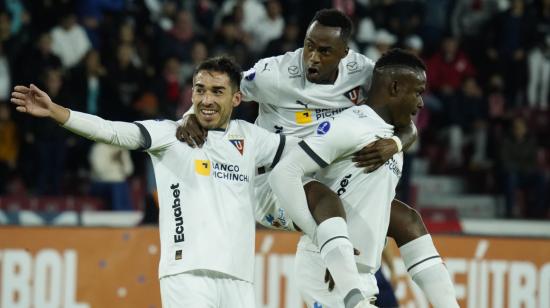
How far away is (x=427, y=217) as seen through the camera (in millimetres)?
11805

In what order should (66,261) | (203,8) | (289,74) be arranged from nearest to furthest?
(289,74), (66,261), (203,8)

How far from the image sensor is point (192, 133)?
18.8ft

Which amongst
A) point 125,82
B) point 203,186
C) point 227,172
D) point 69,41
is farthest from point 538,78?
point 203,186

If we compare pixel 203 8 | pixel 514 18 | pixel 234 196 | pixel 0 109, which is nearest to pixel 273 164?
pixel 234 196

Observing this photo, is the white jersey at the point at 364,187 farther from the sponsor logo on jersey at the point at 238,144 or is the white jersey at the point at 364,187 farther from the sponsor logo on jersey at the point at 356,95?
the sponsor logo on jersey at the point at 356,95

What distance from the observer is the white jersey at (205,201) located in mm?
5520

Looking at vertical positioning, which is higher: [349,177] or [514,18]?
[514,18]

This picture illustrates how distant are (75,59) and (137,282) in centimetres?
486

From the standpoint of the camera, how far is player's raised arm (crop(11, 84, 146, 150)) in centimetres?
532

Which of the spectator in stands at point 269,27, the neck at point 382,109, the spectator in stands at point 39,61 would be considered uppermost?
the spectator in stands at point 269,27

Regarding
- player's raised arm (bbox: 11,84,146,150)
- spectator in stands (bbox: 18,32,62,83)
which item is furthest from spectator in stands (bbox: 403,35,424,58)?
player's raised arm (bbox: 11,84,146,150)

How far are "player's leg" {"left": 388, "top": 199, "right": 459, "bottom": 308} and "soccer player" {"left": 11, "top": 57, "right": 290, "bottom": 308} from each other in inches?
41.9

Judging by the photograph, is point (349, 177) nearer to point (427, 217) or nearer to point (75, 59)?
point (427, 217)

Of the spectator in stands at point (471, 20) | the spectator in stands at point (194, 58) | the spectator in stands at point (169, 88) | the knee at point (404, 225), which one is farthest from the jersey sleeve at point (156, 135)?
the spectator in stands at point (471, 20)
